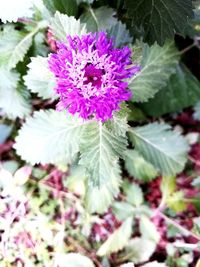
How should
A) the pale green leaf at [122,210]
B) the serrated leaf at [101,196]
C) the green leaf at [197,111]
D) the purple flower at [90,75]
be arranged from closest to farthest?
the purple flower at [90,75]
the serrated leaf at [101,196]
the pale green leaf at [122,210]
the green leaf at [197,111]

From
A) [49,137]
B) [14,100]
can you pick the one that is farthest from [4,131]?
[49,137]

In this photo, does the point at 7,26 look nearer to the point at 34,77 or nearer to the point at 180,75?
the point at 34,77

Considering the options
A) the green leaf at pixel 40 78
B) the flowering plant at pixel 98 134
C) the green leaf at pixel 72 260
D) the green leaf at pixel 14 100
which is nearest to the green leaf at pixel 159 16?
the flowering plant at pixel 98 134

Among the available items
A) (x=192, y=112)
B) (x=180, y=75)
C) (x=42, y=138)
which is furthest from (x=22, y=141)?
(x=192, y=112)

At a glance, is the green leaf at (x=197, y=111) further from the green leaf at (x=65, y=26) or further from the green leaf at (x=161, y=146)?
the green leaf at (x=65, y=26)

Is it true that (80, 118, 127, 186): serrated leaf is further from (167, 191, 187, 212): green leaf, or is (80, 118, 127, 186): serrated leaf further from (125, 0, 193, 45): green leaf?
(167, 191, 187, 212): green leaf

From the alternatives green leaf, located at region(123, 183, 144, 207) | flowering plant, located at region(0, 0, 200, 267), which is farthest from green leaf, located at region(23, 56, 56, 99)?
green leaf, located at region(123, 183, 144, 207)
